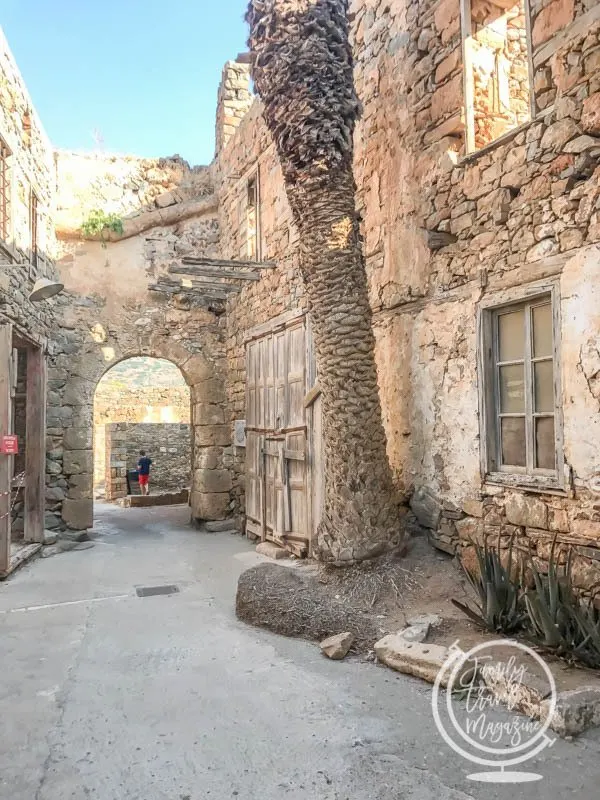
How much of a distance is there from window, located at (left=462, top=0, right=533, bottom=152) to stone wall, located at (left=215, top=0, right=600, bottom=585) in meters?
0.12

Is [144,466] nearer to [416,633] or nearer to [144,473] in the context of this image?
[144,473]

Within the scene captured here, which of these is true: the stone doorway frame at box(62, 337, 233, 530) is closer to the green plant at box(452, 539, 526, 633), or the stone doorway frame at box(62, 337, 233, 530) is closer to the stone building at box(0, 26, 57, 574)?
the stone building at box(0, 26, 57, 574)

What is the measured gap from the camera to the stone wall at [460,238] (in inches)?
158

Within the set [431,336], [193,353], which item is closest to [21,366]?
[193,353]

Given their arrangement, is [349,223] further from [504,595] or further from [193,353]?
[193,353]

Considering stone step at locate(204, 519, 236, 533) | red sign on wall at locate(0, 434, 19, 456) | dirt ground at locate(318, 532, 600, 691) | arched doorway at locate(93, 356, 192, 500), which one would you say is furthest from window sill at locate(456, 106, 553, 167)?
arched doorway at locate(93, 356, 192, 500)

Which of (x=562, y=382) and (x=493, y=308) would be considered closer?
(x=562, y=382)

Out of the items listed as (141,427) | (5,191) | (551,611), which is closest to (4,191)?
(5,191)

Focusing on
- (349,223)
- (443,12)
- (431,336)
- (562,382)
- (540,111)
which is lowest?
(562,382)

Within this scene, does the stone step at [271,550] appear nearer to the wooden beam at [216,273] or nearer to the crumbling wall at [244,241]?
the crumbling wall at [244,241]

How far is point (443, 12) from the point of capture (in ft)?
17.3

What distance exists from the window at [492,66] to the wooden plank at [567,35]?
0.74 metres

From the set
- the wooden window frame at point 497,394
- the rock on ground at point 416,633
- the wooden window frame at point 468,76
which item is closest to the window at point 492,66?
the wooden window frame at point 468,76

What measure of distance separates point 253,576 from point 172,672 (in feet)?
5.47
